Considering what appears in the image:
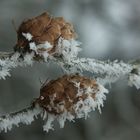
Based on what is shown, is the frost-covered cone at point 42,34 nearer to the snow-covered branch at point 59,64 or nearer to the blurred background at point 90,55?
the snow-covered branch at point 59,64

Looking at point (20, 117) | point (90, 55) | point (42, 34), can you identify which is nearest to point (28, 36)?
point (42, 34)

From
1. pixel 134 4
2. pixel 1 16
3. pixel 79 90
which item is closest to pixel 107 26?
pixel 134 4

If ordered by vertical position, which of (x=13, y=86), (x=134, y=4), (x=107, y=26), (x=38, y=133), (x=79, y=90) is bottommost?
(x=79, y=90)

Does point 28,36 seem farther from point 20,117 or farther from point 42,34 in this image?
point 20,117

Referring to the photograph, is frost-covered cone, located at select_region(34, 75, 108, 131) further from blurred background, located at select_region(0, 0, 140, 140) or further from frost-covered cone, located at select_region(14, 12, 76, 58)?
blurred background, located at select_region(0, 0, 140, 140)

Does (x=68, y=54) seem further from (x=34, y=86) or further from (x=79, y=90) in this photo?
(x=34, y=86)

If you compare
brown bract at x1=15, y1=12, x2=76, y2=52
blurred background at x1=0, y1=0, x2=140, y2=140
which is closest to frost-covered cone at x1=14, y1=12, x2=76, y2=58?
brown bract at x1=15, y1=12, x2=76, y2=52

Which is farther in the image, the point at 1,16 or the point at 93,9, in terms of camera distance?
the point at 93,9

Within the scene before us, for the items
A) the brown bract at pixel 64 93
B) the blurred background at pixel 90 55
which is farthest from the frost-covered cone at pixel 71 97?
the blurred background at pixel 90 55
